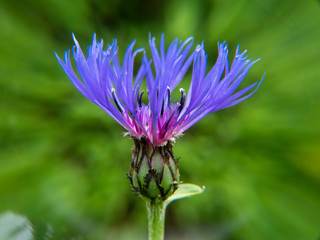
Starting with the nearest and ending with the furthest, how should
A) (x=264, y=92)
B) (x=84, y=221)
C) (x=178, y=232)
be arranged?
1. (x=84, y=221)
2. (x=178, y=232)
3. (x=264, y=92)

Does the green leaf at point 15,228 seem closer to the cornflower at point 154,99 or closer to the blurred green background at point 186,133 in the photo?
the cornflower at point 154,99

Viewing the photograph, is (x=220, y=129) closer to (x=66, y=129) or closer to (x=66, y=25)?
(x=66, y=129)

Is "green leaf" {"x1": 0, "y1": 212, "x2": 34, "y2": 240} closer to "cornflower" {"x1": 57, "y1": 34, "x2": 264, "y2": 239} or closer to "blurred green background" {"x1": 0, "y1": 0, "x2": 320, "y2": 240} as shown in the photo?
"cornflower" {"x1": 57, "y1": 34, "x2": 264, "y2": 239}

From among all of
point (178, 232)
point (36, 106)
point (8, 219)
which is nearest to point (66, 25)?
point (36, 106)

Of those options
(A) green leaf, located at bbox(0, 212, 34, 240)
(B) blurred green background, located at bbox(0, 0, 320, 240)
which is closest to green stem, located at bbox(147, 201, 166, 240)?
(A) green leaf, located at bbox(0, 212, 34, 240)

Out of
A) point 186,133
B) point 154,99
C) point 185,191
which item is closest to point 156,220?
point 185,191

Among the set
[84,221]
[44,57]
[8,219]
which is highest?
[44,57]

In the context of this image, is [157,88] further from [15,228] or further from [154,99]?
[15,228]
